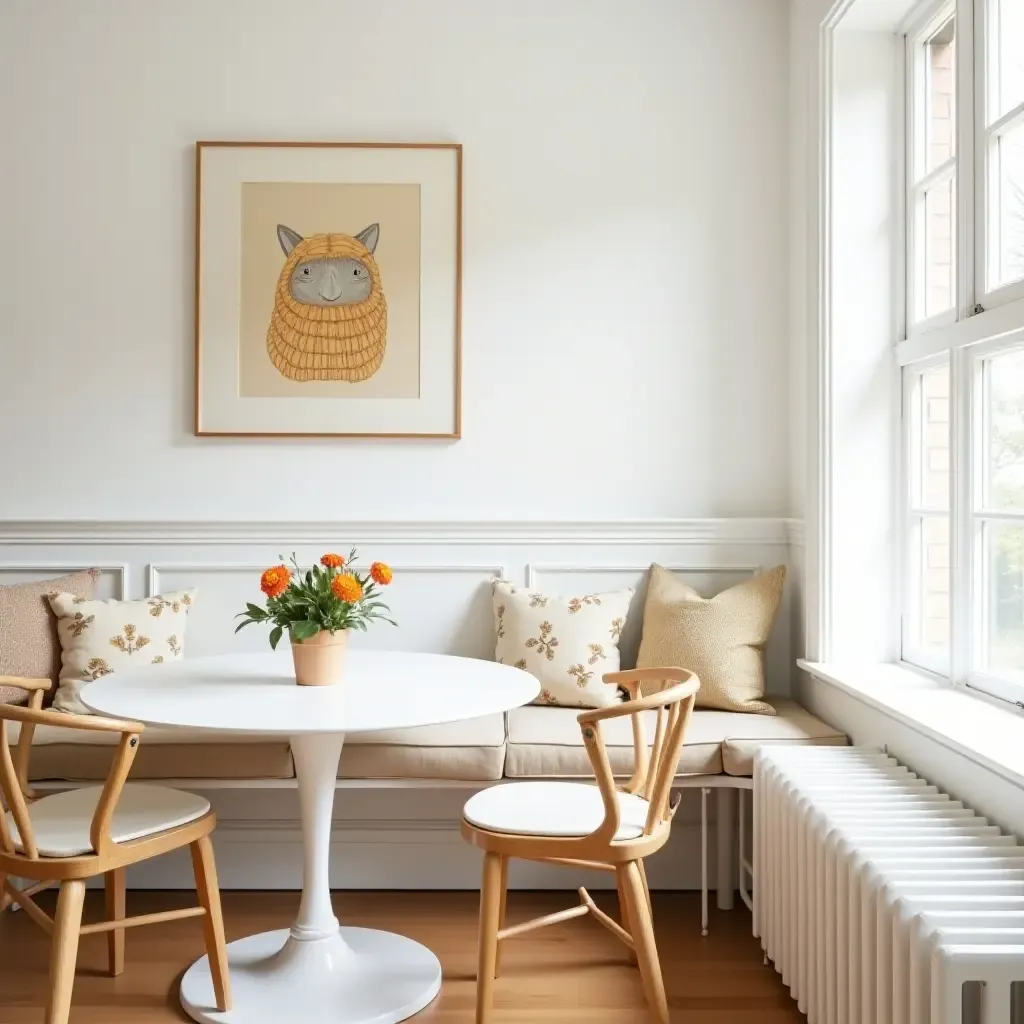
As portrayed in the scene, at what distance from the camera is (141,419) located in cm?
351

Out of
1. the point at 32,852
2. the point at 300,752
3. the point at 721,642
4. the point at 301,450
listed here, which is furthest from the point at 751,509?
the point at 32,852

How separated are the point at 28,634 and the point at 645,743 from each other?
1.92 meters

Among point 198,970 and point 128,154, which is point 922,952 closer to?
point 198,970

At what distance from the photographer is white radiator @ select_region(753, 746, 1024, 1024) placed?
1.53 meters

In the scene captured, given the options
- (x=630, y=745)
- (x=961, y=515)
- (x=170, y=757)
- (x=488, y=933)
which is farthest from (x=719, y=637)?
(x=170, y=757)

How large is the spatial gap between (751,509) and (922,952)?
2.12 m

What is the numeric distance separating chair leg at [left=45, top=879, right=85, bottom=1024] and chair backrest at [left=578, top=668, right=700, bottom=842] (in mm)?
1099

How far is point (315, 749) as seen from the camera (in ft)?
7.95

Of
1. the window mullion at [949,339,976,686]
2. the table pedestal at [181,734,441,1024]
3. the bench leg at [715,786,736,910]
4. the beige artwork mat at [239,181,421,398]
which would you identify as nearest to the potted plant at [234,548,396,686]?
the table pedestal at [181,734,441,1024]

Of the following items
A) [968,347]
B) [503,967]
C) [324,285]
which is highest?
[324,285]

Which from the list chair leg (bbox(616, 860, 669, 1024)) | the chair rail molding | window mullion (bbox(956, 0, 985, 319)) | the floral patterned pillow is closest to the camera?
chair leg (bbox(616, 860, 669, 1024))

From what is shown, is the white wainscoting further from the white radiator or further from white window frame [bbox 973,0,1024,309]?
white window frame [bbox 973,0,1024,309]

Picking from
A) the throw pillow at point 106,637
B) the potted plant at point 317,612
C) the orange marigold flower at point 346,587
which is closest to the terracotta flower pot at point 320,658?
the potted plant at point 317,612

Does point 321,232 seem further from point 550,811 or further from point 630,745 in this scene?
point 550,811
